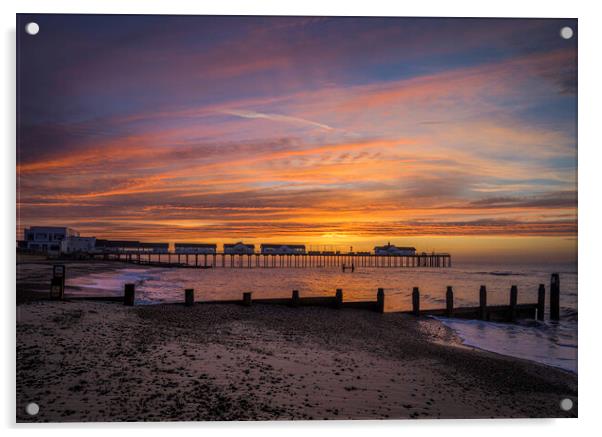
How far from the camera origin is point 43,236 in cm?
831

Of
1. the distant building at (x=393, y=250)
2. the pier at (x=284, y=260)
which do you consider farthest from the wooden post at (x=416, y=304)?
the distant building at (x=393, y=250)

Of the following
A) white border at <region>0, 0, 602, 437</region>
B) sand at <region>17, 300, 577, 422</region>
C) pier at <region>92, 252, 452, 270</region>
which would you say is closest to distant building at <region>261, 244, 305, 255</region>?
pier at <region>92, 252, 452, 270</region>

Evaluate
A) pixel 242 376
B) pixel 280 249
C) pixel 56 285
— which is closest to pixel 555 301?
pixel 242 376

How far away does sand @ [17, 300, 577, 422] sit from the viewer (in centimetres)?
489

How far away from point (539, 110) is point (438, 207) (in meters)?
2.06

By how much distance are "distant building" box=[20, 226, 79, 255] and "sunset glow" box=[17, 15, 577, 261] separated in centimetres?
27

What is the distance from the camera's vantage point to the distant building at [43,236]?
6.18 meters

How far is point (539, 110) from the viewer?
236 inches

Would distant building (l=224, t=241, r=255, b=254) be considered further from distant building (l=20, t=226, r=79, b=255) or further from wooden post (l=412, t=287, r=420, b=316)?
distant building (l=20, t=226, r=79, b=255)

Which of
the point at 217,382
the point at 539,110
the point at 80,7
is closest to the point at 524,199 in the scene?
the point at 539,110

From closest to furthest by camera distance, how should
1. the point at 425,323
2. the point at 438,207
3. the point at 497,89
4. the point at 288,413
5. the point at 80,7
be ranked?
the point at 288,413 < the point at 80,7 < the point at 497,89 < the point at 438,207 < the point at 425,323

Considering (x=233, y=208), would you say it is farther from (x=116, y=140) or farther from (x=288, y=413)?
(x=288, y=413)
